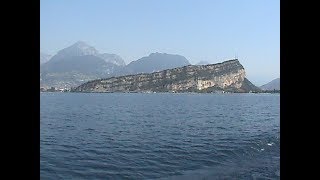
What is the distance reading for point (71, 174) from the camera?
1923 cm
